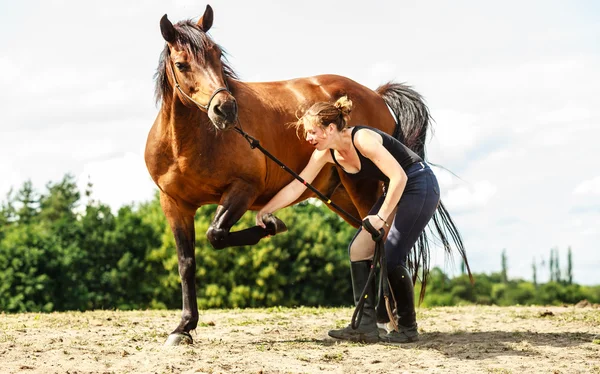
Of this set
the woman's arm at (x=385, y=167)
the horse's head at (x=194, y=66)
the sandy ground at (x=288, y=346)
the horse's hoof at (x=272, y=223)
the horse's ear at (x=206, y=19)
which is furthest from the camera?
the horse's ear at (x=206, y=19)

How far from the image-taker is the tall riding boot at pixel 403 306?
5.98 metres

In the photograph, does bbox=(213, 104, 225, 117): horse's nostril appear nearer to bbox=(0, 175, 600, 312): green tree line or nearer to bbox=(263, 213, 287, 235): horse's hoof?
bbox=(263, 213, 287, 235): horse's hoof

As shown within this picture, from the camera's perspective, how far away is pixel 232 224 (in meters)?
6.01

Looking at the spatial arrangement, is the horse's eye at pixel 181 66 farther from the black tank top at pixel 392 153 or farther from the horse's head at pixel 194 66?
the black tank top at pixel 392 153

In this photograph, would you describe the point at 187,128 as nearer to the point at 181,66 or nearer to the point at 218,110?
the point at 181,66

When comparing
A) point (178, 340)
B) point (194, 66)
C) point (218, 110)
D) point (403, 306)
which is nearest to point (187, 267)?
point (178, 340)

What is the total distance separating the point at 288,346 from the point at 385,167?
1.86 m

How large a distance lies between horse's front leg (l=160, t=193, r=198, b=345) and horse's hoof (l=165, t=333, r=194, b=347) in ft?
0.29

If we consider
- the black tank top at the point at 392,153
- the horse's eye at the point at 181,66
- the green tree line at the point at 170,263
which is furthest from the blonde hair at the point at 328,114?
the green tree line at the point at 170,263

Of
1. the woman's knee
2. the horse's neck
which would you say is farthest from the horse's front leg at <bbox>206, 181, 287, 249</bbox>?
the woman's knee

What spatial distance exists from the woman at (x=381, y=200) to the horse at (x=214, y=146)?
429 millimetres

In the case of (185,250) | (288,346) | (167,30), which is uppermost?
(167,30)

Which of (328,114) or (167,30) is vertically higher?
(167,30)

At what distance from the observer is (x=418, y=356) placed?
224 inches
